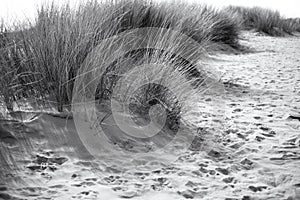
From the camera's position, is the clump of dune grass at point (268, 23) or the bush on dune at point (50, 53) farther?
the clump of dune grass at point (268, 23)

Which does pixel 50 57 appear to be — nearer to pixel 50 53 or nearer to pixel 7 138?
pixel 50 53

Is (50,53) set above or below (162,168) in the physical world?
above

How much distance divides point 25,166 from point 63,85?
64cm

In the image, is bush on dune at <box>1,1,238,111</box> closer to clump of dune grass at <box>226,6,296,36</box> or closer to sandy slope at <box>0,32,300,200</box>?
sandy slope at <box>0,32,300,200</box>

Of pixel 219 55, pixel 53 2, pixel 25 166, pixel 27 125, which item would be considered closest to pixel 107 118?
pixel 27 125

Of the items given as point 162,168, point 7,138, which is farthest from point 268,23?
point 7,138

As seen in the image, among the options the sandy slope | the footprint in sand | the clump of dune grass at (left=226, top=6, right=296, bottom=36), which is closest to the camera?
the sandy slope

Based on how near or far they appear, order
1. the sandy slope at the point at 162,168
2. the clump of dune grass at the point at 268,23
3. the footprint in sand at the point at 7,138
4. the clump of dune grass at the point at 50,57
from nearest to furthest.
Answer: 1. the sandy slope at the point at 162,168
2. the footprint in sand at the point at 7,138
3. the clump of dune grass at the point at 50,57
4. the clump of dune grass at the point at 268,23

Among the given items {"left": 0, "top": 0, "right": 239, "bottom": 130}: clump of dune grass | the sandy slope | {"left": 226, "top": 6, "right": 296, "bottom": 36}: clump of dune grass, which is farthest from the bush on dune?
{"left": 226, "top": 6, "right": 296, "bottom": 36}: clump of dune grass

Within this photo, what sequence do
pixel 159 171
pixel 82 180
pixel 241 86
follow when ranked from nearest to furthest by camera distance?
1. pixel 82 180
2. pixel 159 171
3. pixel 241 86

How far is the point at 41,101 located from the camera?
2.09 m

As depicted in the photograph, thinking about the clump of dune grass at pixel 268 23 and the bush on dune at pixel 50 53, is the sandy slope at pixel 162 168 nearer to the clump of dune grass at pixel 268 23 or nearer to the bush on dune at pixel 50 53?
the bush on dune at pixel 50 53

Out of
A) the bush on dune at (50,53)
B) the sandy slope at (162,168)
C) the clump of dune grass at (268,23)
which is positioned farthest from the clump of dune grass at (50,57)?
the clump of dune grass at (268,23)

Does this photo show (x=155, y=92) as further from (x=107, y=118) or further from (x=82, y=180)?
(x=82, y=180)
